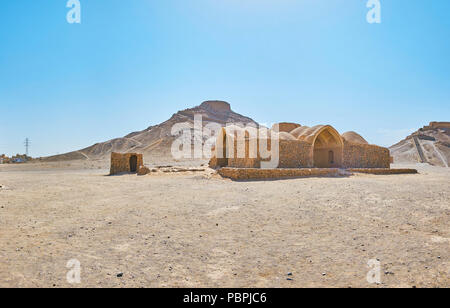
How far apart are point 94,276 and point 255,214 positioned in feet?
12.1

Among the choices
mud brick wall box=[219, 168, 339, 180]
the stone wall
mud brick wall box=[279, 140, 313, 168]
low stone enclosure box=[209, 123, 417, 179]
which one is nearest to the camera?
mud brick wall box=[219, 168, 339, 180]

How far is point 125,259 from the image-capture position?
381 cm

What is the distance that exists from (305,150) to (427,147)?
4074 centimetres

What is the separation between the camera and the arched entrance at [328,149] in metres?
19.4

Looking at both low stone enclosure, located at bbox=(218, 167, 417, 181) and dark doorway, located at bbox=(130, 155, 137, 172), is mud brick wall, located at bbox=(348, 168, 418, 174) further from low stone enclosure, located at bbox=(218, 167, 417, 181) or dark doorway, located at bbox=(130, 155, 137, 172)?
dark doorway, located at bbox=(130, 155, 137, 172)

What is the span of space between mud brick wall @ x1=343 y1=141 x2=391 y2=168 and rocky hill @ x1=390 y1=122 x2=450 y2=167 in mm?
24574

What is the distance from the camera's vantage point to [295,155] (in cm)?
1661

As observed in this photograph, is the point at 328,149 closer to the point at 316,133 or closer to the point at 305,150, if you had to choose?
the point at 316,133

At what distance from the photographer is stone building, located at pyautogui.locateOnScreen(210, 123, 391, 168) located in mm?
15977

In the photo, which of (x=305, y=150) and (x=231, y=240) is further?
(x=305, y=150)

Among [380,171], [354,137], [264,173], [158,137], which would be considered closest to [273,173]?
[264,173]

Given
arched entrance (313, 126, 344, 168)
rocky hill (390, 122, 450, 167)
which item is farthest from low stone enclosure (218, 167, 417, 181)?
rocky hill (390, 122, 450, 167)
